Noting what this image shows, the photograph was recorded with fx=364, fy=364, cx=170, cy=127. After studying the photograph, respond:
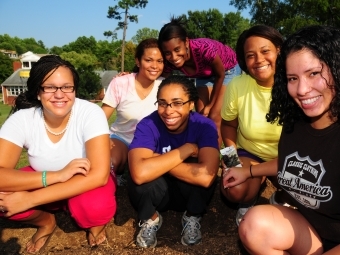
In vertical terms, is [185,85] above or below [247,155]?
above

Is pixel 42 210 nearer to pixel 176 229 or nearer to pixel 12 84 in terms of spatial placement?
pixel 176 229

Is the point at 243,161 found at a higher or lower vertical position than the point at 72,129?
lower

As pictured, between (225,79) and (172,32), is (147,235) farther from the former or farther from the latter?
(225,79)

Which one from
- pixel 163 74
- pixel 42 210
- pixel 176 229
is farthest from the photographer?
pixel 163 74

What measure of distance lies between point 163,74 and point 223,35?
58.9m

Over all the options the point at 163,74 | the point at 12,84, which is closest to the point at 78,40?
the point at 12,84

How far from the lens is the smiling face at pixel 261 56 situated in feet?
9.86

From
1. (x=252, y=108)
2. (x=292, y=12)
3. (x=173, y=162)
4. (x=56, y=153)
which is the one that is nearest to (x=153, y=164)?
(x=173, y=162)

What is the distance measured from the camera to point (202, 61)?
440 cm

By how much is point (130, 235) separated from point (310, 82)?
2231mm

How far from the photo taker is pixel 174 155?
293 cm

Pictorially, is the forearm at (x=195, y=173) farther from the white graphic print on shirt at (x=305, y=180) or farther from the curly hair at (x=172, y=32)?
the curly hair at (x=172, y=32)

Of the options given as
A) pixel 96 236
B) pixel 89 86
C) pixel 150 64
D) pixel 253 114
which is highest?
pixel 150 64

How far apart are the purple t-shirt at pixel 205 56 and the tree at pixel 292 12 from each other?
17759 mm
